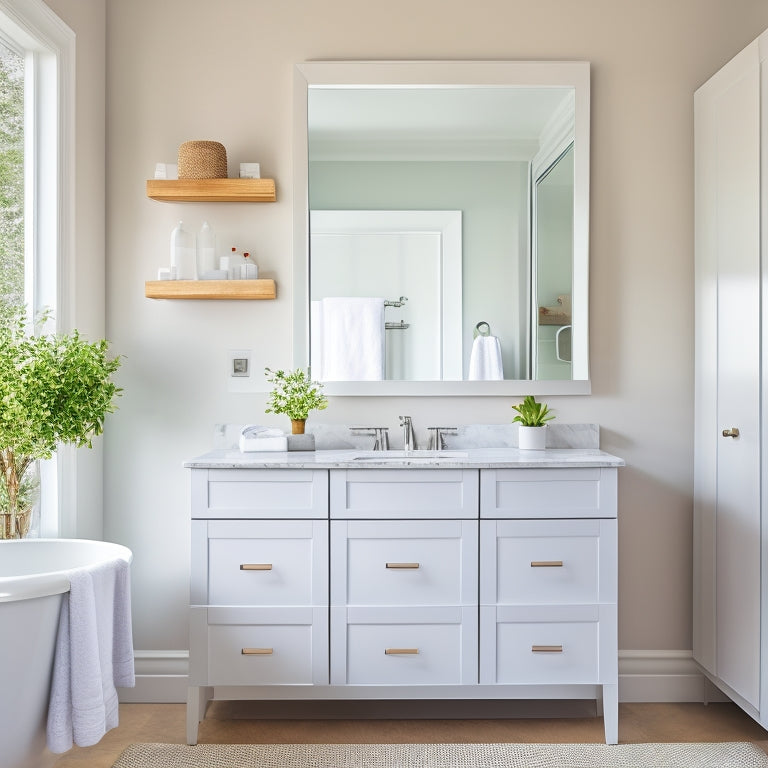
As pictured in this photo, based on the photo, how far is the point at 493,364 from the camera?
105 inches

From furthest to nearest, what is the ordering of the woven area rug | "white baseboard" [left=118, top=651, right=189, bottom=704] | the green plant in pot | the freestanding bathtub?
"white baseboard" [left=118, top=651, right=189, bottom=704] → the woven area rug → the green plant in pot → the freestanding bathtub

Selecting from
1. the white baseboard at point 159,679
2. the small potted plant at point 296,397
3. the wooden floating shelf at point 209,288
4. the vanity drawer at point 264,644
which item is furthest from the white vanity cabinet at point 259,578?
the wooden floating shelf at point 209,288

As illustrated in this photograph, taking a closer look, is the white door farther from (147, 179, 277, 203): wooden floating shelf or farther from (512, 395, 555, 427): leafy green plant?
(147, 179, 277, 203): wooden floating shelf

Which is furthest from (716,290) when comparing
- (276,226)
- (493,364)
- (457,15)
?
(276,226)

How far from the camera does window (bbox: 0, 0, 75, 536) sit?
2234mm

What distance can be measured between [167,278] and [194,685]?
4.48 feet

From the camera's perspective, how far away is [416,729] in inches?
94.3

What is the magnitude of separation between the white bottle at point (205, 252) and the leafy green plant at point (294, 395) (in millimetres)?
418

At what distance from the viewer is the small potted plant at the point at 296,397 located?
253 cm

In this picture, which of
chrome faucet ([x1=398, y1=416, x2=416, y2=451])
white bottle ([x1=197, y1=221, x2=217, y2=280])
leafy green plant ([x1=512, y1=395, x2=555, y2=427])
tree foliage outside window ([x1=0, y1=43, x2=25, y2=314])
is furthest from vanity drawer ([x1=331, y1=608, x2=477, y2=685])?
tree foliage outside window ([x1=0, y1=43, x2=25, y2=314])

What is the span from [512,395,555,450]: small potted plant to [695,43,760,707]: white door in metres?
0.57

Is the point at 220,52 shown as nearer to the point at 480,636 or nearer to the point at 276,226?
the point at 276,226

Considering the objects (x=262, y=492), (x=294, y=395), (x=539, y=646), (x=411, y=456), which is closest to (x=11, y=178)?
(x=294, y=395)

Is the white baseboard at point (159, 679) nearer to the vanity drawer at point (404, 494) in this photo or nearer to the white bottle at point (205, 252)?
the vanity drawer at point (404, 494)
